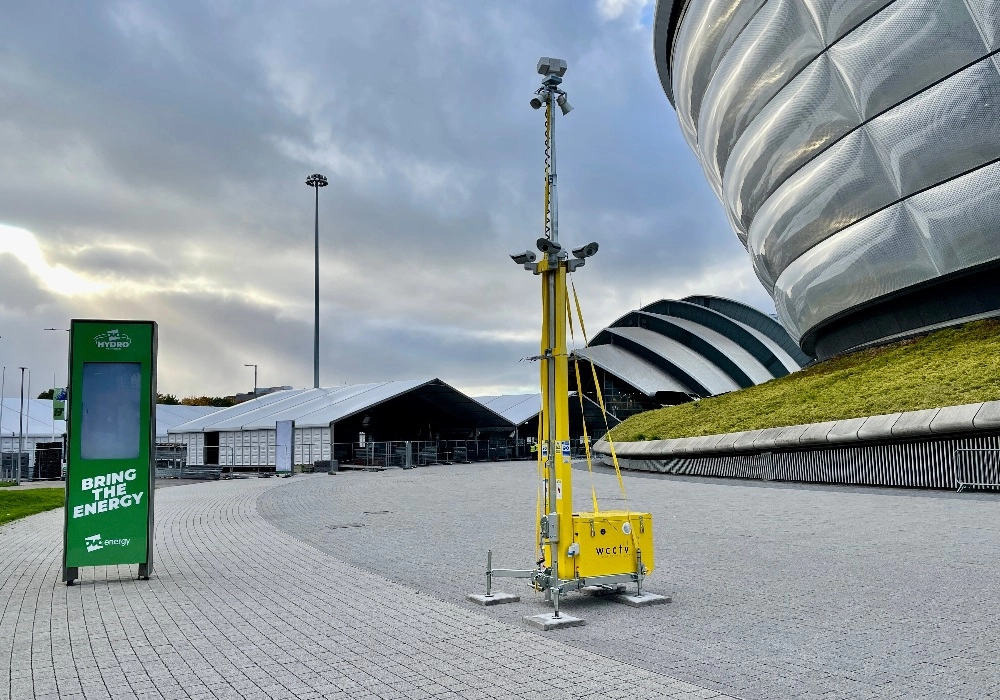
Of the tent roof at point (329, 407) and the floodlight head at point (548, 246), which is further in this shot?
the tent roof at point (329, 407)

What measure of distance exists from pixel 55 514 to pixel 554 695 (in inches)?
682

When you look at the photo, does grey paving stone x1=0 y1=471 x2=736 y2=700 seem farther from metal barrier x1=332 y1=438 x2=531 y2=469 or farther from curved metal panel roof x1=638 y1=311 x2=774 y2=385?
curved metal panel roof x1=638 y1=311 x2=774 y2=385

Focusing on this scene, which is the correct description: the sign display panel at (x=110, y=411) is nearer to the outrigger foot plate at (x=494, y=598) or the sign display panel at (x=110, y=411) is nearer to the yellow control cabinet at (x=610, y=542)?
the outrigger foot plate at (x=494, y=598)

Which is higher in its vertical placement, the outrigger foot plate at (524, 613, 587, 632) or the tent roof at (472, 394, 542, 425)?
the tent roof at (472, 394, 542, 425)

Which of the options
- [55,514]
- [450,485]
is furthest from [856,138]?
[55,514]

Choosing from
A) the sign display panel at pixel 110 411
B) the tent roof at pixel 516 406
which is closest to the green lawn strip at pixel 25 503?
the sign display panel at pixel 110 411

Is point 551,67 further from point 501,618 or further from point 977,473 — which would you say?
point 977,473

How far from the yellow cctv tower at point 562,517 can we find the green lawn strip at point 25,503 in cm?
1314

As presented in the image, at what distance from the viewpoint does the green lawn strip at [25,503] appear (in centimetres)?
1873

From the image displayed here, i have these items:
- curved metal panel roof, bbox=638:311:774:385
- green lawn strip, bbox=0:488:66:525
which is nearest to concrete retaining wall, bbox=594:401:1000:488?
green lawn strip, bbox=0:488:66:525

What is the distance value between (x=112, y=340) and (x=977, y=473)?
50.7 ft

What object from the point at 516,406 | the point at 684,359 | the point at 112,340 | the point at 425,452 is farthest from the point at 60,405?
the point at 684,359

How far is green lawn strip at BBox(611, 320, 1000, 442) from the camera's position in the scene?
18.5 m

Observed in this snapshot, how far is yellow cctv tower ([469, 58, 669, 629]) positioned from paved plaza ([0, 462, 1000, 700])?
0.89 ft
